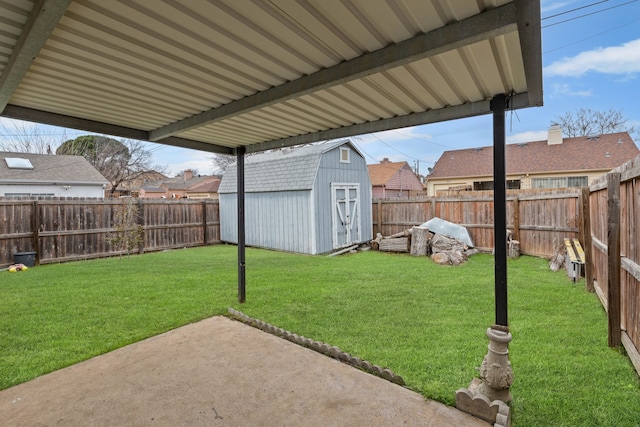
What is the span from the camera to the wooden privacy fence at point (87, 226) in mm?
8031

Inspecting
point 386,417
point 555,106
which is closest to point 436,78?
point 386,417

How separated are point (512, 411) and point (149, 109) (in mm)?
3785

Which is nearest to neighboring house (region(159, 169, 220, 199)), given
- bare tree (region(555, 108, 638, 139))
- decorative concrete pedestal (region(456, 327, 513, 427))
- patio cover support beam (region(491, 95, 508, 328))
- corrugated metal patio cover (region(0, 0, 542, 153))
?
bare tree (region(555, 108, 638, 139))

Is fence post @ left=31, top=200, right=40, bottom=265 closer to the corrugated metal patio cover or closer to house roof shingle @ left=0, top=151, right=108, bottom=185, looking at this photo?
the corrugated metal patio cover

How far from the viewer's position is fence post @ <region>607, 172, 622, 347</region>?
3119mm

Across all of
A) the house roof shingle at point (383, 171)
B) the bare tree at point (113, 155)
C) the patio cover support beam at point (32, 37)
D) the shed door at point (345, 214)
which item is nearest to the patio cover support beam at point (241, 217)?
the patio cover support beam at point (32, 37)

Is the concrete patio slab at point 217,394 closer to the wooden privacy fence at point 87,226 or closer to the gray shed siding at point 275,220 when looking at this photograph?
the gray shed siding at point 275,220

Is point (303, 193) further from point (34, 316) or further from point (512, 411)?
point (512, 411)

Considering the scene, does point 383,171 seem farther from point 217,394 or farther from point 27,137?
point 217,394

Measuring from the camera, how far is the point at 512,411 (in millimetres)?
2236

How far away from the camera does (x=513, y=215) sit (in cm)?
881

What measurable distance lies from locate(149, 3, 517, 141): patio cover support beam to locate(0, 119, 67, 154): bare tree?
24.8m

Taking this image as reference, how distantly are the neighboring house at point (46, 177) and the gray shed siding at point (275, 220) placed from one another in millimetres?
7934

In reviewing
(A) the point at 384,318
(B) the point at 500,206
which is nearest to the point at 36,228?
(A) the point at 384,318
